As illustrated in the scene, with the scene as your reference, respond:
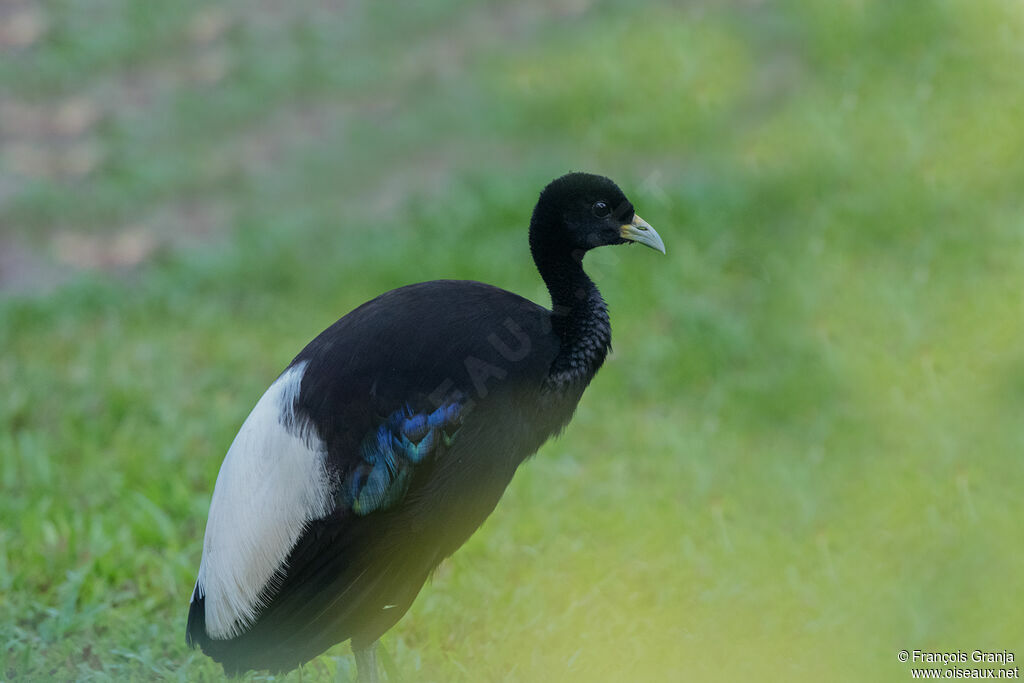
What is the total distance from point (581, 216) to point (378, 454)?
90 centimetres

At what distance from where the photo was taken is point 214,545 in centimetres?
315

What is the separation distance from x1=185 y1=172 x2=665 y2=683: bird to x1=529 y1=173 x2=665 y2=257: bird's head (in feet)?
0.14

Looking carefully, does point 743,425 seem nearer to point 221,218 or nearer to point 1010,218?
point 1010,218

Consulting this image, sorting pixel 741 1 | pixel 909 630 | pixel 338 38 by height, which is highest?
pixel 338 38

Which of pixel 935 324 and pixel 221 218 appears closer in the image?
pixel 935 324

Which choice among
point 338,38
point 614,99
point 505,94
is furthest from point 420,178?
point 338,38

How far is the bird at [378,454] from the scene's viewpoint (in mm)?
2914

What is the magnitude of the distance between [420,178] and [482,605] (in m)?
3.99

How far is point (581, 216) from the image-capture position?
3223 mm

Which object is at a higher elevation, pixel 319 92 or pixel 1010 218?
pixel 319 92

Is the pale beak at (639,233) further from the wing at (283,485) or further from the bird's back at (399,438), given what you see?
the wing at (283,485)

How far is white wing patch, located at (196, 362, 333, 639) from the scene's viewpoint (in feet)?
9.69

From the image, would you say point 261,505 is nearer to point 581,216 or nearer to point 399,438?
point 399,438

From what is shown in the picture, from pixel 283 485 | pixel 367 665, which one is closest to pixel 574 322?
pixel 283 485
